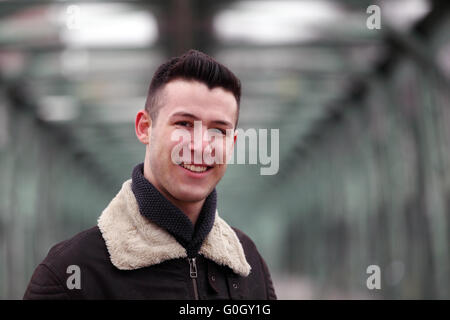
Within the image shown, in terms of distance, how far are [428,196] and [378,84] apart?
2.56 meters

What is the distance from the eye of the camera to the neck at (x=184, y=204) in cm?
179

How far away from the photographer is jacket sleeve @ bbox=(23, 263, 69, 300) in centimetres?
161

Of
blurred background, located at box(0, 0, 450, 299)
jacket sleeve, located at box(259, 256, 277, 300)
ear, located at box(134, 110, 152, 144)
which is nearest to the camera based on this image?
ear, located at box(134, 110, 152, 144)

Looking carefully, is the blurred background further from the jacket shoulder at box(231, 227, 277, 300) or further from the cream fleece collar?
the cream fleece collar

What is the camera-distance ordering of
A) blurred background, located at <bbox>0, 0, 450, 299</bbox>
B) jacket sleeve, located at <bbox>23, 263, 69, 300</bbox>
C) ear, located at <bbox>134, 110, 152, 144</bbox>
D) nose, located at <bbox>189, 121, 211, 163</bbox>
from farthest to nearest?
1. blurred background, located at <bbox>0, 0, 450, 299</bbox>
2. ear, located at <bbox>134, 110, 152, 144</bbox>
3. nose, located at <bbox>189, 121, 211, 163</bbox>
4. jacket sleeve, located at <bbox>23, 263, 69, 300</bbox>

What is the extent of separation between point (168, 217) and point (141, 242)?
10 centimetres

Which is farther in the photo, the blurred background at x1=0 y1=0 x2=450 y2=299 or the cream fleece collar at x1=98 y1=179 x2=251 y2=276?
the blurred background at x1=0 y1=0 x2=450 y2=299

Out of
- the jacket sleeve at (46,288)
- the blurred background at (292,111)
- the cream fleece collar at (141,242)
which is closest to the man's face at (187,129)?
the cream fleece collar at (141,242)

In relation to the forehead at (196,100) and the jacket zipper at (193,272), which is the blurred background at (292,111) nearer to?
the jacket zipper at (193,272)

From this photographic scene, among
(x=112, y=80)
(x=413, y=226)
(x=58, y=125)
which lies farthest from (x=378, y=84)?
(x=58, y=125)

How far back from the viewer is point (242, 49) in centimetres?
885

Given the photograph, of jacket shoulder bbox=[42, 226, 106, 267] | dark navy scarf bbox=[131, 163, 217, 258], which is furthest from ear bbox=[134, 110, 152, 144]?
jacket shoulder bbox=[42, 226, 106, 267]

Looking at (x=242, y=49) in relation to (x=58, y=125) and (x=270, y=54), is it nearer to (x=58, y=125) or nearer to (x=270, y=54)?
(x=270, y=54)

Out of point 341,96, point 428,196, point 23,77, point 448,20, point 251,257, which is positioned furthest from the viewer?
point 341,96
